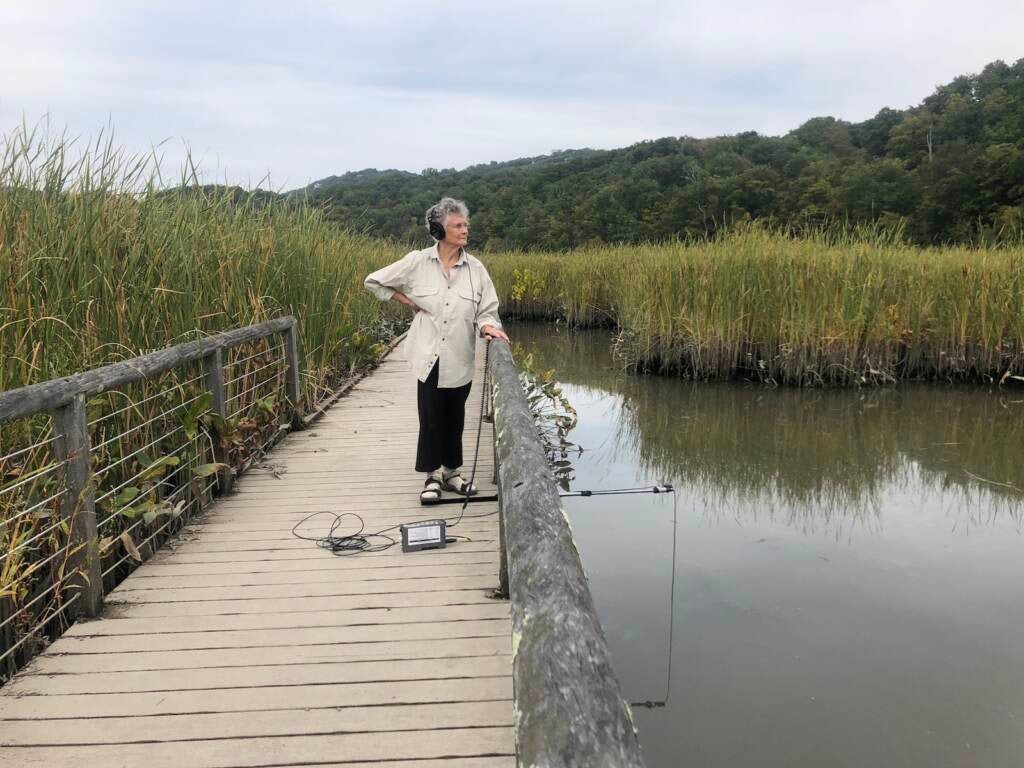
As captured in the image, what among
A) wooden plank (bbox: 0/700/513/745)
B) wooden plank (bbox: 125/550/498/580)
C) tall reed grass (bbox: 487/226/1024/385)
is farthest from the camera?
tall reed grass (bbox: 487/226/1024/385)

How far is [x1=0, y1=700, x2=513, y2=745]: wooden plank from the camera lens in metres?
1.98

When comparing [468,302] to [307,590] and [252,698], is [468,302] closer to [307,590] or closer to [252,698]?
[307,590]

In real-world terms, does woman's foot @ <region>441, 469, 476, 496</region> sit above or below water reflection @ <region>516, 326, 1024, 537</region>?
above

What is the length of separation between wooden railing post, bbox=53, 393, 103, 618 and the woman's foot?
1.82 metres

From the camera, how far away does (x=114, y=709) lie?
2111 millimetres

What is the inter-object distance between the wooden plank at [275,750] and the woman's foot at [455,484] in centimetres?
210

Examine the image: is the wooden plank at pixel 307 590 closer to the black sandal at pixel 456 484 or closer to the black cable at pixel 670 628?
the black cable at pixel 670 628

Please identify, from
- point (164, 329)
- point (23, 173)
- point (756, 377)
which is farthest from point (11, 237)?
point (756, 377)

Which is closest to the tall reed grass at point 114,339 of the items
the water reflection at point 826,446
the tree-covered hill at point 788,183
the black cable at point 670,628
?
the black cable at point 670,628

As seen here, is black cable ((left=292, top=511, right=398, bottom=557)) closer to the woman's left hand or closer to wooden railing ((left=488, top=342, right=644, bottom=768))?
the woman's left hand

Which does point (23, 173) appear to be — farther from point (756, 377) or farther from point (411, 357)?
point (756, 377)

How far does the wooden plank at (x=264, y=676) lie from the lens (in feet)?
7.31

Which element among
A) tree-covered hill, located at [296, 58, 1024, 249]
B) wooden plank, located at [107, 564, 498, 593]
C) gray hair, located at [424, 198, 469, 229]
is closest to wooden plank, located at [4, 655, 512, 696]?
wooden plank, located at [107, 564, 498, 593]

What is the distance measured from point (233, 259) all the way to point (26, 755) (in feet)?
12.5
